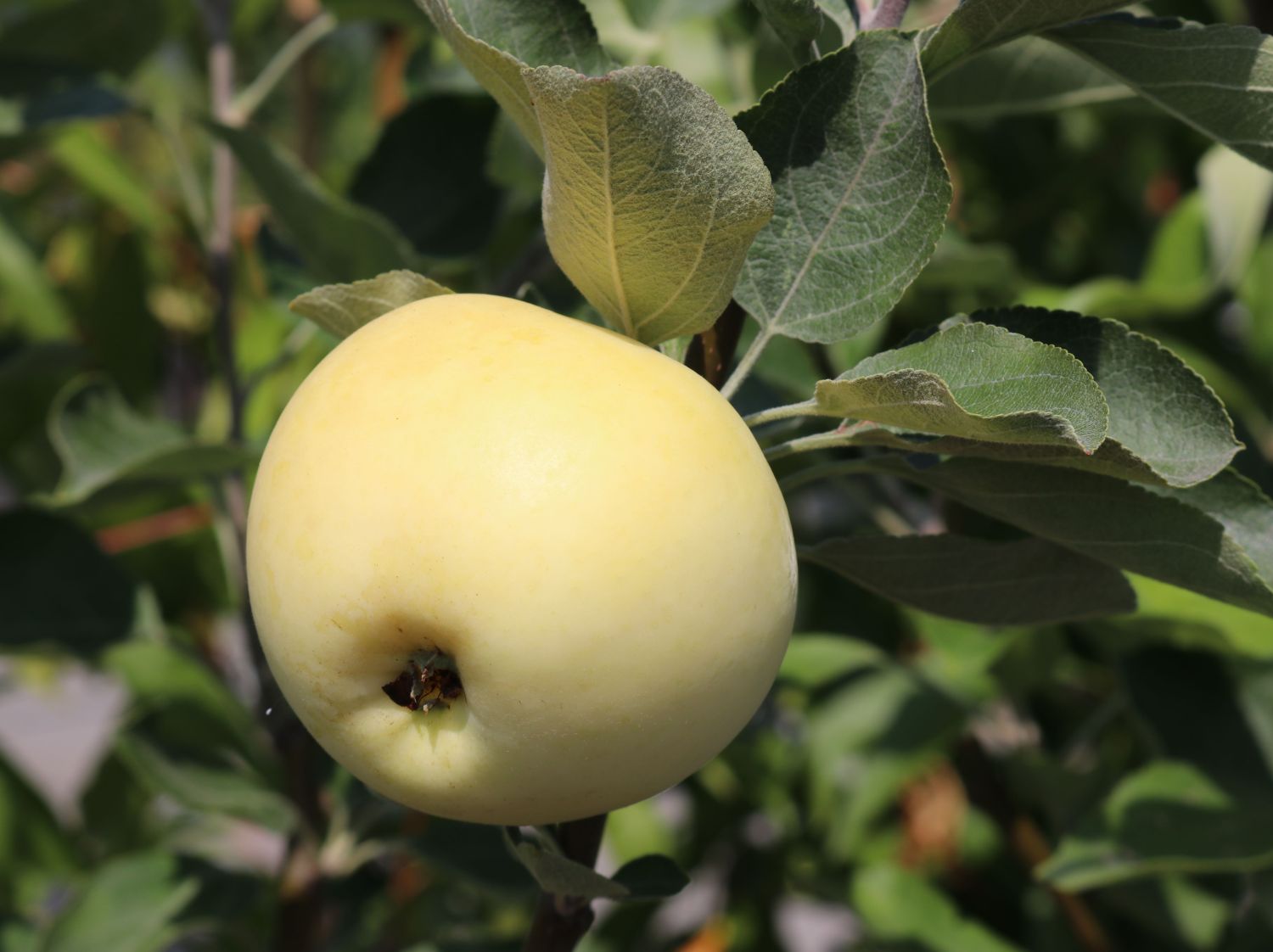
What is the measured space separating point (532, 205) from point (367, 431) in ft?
2.20

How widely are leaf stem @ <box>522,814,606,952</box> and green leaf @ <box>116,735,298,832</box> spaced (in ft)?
1.34

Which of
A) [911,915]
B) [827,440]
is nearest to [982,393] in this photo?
[827,440]

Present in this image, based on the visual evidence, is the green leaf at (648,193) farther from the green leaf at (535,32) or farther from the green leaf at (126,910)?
the green leaf at (126,910)

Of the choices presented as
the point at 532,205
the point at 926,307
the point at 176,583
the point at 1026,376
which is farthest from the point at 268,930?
the point at 1026,376

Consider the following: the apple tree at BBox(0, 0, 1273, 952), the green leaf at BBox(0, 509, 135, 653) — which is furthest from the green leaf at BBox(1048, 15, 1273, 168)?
the green leaf at BBox(0, 509, 135, 653)

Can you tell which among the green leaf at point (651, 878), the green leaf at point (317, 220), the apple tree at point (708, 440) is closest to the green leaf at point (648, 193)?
the apple tree at point (708, 440)

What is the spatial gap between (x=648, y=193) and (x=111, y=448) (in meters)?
0.57

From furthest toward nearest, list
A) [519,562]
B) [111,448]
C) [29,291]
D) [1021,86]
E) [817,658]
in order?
[29,291] → [817,658] → [111,448] → [1021,86] → [519,562]

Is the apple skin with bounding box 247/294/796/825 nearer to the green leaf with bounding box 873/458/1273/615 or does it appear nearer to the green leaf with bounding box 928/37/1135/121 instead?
the green leaf with bounding box 873/458/1273/615

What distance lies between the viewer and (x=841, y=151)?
499 millimetres

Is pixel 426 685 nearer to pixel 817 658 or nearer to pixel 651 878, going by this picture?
pixel 651 878

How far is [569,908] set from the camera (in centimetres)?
51

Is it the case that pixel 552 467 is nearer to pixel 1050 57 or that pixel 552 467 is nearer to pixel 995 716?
pixel 1050 57

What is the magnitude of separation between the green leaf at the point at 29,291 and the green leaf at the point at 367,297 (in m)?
0.89
